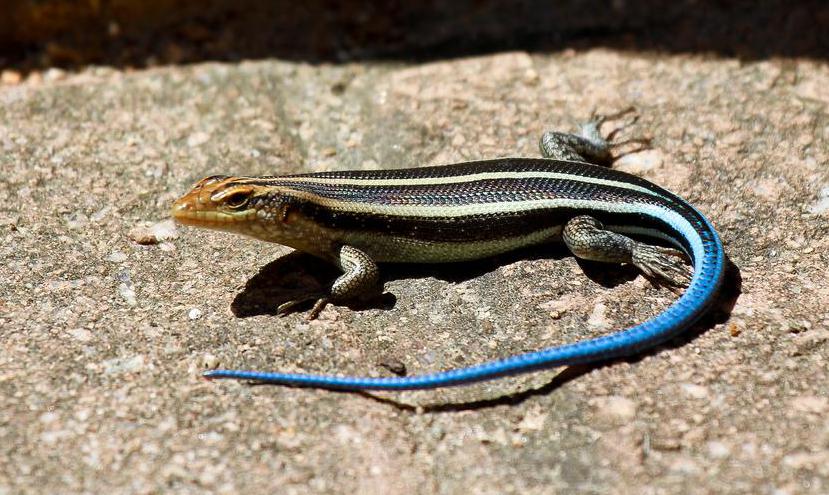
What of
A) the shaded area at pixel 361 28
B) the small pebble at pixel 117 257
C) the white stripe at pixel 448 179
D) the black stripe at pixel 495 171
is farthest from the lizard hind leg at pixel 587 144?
the small pebble at pixel 117 257

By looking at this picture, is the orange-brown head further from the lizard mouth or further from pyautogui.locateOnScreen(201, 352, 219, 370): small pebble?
pyautogui.locateOnScreen(201, 352, 219, 370): small pebble

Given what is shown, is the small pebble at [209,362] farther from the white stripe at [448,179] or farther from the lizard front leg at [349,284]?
the white stripe at [448,179]

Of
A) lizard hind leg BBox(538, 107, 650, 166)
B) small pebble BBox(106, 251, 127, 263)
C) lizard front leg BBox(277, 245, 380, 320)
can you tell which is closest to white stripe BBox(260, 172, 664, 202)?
lizard front leg BBox(277, 245, 380, 320)

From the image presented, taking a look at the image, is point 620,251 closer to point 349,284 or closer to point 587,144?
point 587,144

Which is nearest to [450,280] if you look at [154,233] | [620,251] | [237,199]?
[620,251]

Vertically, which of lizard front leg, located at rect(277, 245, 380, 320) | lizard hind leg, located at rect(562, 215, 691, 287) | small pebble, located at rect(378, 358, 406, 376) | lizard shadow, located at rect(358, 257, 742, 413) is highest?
lizard front leg, located at rect(277, 245, 380, 320)

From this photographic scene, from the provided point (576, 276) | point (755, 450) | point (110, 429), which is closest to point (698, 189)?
point (576, 276)
